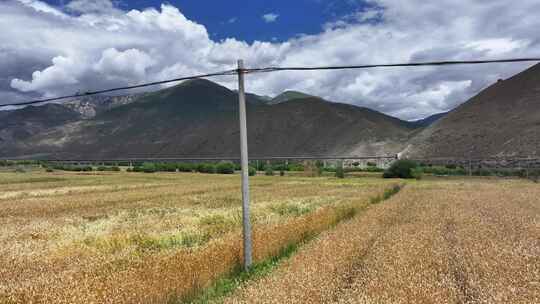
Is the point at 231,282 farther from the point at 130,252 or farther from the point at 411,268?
the point at 411,268

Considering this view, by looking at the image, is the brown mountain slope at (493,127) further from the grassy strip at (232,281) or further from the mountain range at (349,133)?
the grassy strip at (232,281)

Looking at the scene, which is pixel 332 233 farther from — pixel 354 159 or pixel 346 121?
pixel 346 121

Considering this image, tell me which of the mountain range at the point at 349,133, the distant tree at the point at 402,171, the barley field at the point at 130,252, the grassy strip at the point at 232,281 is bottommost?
the distant tree at the point at 402,171

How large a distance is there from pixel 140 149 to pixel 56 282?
17944 centimetres

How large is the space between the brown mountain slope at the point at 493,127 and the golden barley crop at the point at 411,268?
71.5 metres

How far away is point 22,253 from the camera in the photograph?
32.2ft

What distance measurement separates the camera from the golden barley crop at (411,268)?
19.6 ft

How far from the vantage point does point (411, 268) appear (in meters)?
7.32

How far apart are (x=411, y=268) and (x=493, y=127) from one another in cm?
9351

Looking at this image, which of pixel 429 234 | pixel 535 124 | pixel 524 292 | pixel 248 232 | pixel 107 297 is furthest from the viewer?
pixel 535 124

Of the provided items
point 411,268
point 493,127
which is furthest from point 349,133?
point 411,268

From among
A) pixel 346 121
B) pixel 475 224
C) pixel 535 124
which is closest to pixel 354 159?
pixel 346 121

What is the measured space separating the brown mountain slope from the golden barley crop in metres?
71.5

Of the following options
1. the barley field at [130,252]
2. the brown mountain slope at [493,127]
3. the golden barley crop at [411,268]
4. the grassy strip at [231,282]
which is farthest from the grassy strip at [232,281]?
the brown mountain slope at [493,127]
